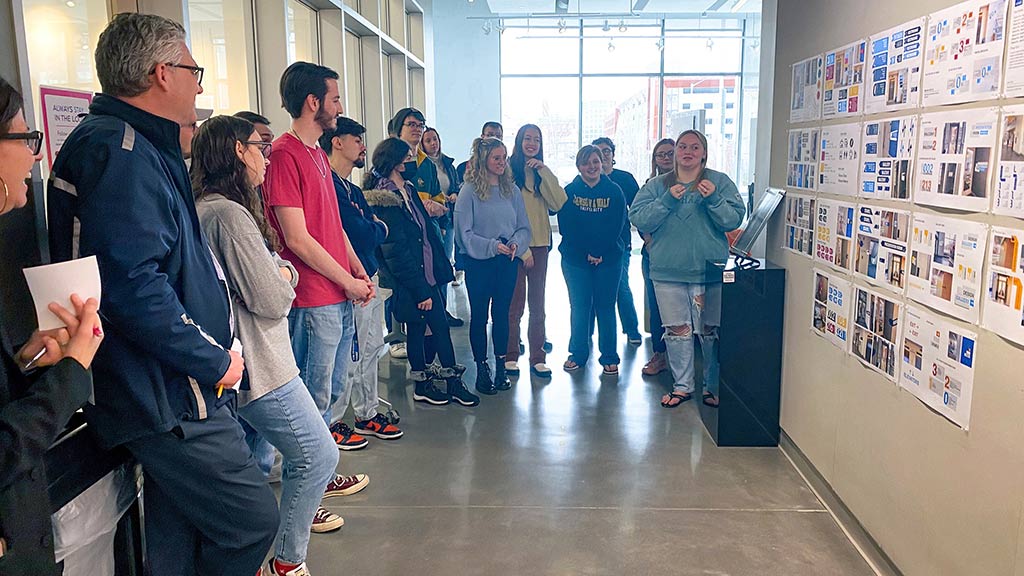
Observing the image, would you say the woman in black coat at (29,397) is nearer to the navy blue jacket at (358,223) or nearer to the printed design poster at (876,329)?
the navy blue jacket at (358,223)

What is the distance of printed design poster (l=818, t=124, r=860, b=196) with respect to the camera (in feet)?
9.57

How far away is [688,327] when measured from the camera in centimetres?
438

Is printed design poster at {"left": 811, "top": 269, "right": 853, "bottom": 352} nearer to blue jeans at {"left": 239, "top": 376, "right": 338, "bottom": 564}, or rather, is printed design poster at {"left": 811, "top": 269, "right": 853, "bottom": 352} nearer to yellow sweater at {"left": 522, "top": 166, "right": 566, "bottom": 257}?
blue jeans at {"left": 239, "top": 376, "right": 338, "bottom": 564}

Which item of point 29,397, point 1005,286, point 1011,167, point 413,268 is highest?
point 1011,167

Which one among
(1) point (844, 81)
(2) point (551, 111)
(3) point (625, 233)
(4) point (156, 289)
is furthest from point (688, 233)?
(2) point (551, 111)

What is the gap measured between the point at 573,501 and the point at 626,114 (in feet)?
38.5

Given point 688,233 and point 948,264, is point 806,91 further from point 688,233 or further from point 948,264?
→ point 948,264

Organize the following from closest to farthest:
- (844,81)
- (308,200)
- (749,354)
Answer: (308,200), (844,81), (749,354)

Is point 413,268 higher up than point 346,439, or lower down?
higher up

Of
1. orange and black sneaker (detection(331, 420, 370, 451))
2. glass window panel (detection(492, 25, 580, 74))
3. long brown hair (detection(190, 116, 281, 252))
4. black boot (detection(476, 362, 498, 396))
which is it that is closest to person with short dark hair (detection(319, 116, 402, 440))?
orange and black sneaker (detection(331, 420, 370, 451))

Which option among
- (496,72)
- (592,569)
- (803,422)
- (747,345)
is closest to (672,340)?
(747,345)

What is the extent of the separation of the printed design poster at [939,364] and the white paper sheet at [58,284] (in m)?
2.19

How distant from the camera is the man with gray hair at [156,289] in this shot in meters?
1.62

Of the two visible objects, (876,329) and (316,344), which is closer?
(876,329)
